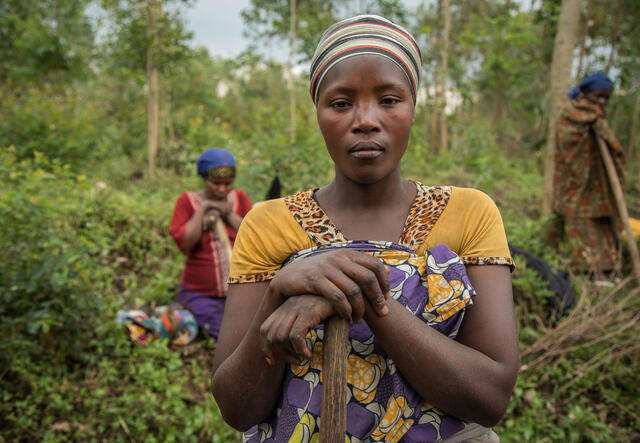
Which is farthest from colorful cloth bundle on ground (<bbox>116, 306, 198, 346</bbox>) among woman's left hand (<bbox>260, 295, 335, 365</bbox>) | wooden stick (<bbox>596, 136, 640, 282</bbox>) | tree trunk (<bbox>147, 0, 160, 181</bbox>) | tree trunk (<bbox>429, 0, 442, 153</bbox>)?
tree trunk (<bbox>429, 0, 442, 153</bbox>)

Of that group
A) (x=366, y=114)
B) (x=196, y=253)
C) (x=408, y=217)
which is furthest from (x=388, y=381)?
(x=196, y=253)

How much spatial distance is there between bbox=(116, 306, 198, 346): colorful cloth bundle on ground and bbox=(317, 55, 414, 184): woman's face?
2.80 meters

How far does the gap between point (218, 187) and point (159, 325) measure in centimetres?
117

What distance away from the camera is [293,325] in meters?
0.84

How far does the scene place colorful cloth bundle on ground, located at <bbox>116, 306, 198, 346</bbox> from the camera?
11.2 ft

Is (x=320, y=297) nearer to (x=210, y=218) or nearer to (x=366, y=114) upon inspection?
(x=366, y=114)

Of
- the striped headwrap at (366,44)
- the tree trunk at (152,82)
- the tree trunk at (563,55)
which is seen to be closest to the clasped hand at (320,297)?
the striped headwrap at (366,44)

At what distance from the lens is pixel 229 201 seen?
389cm

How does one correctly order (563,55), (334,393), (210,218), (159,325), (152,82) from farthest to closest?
(152,82) < (563,55) < (210,218) < (159,325) < (334,393)

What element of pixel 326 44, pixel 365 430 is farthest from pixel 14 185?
pixel 365 430

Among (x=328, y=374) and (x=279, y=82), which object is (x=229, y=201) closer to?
(x=328, y=374)

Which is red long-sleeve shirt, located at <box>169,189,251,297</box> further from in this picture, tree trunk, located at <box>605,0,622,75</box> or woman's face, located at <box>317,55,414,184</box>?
tree trunk, located at <box>605,0,622,75</box>

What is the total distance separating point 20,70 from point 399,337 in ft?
36.9

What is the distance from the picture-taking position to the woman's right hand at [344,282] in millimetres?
852
